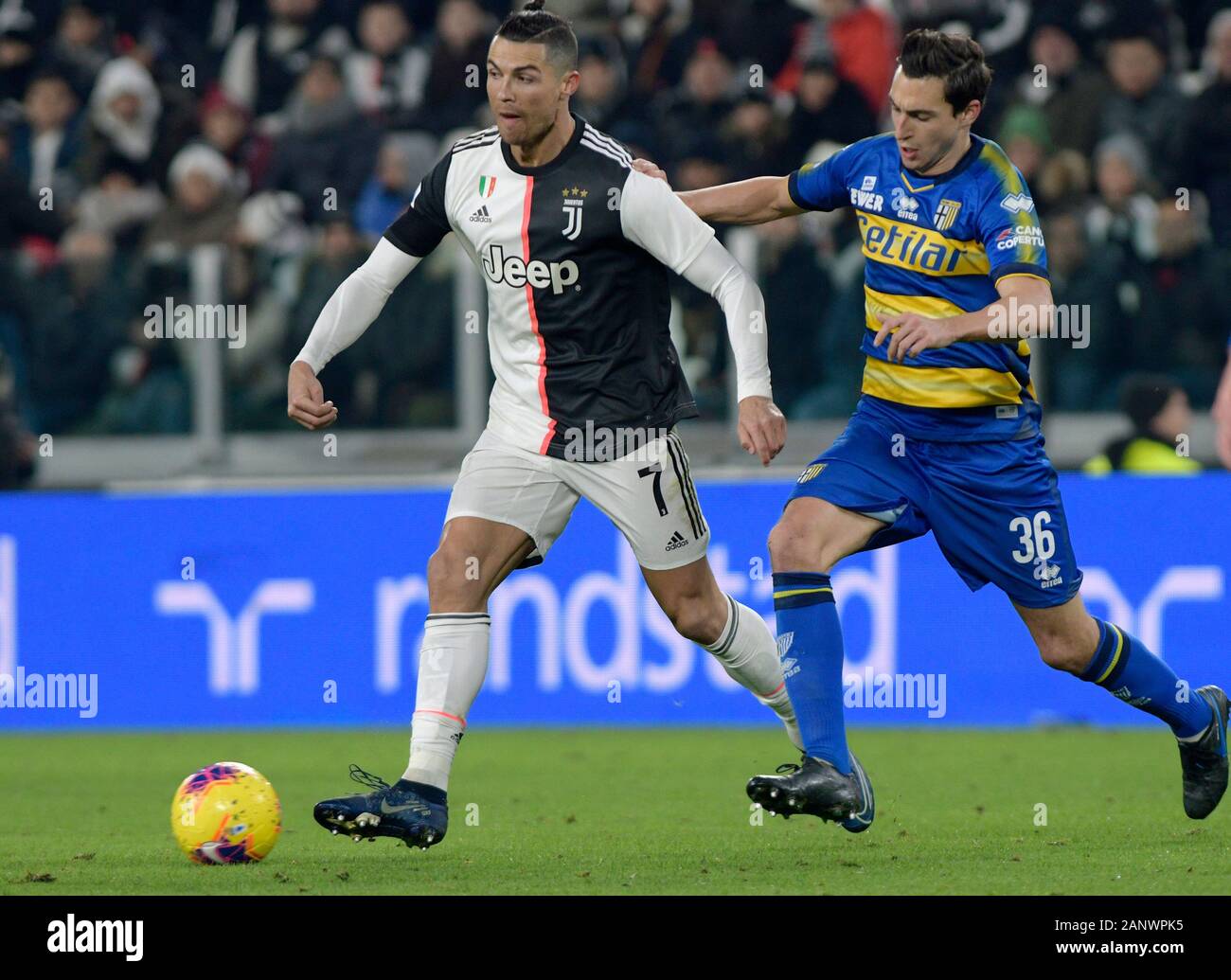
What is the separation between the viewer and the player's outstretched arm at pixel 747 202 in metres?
6.73

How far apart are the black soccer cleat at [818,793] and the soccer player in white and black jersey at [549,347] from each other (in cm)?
75

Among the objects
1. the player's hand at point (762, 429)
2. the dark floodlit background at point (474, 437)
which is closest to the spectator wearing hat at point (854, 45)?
the dark floodlit background at point (474, 437)

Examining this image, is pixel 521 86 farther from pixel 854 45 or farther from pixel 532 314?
pixel 854 45

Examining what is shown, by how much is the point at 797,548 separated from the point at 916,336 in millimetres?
801

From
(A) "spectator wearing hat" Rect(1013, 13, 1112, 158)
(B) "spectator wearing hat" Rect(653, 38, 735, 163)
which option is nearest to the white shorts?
(B) "spectator wearing hat" Rect(653, 38, 735, 163)

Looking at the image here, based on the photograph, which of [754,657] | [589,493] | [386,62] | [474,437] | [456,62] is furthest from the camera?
[386,62]

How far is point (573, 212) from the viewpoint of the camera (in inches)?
247

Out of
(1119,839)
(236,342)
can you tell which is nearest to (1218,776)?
(1119,839)

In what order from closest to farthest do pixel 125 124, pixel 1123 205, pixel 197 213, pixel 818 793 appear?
pixel 818 793 < pixel 1123 205 < pixel 197 213 < pixel 125 124

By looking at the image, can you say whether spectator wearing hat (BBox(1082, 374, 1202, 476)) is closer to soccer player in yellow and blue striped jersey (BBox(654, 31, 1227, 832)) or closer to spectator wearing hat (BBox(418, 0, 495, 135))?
soccer player in yellow and blue striped jersey (BBox(654, 31, 1227, 832))

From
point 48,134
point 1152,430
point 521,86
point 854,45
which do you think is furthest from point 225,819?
point 48,134

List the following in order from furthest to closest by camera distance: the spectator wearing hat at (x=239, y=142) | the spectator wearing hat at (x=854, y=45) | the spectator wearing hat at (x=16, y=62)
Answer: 1. the spectator wearing hat at (x=16, y=62)
2. the spectator wearing hat at (x=239, y=142)
3. the spectator wearing hat at (x=854, y=45)

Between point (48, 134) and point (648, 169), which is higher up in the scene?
point (48, 134)

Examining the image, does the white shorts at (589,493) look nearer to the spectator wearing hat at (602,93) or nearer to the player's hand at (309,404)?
the player's hand at (309,404)
